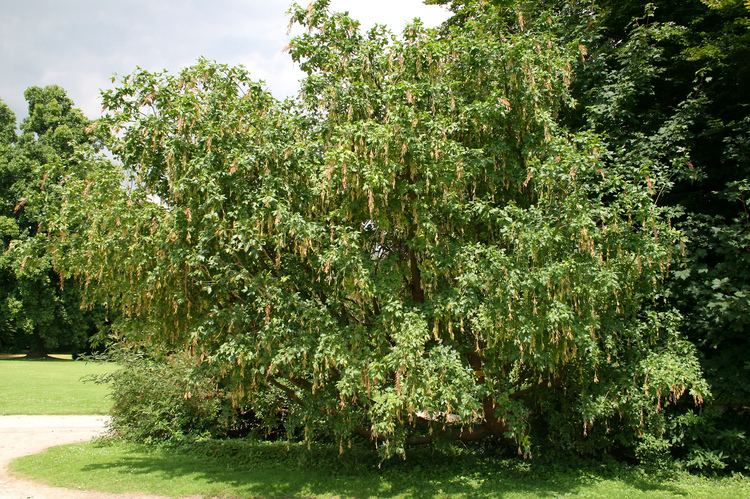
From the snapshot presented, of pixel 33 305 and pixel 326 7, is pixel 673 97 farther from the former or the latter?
pixel 33 305

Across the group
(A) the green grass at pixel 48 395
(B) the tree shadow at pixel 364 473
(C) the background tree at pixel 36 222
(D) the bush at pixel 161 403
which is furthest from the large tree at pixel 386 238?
(C) the background tree at pixel 36 222

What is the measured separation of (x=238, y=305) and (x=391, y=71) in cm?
417

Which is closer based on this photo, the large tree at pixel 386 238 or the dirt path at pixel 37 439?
the large tree at pixel 386 238

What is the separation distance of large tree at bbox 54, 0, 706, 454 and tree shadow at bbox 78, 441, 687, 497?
1030 millimetres

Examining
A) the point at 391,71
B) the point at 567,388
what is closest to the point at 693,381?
the point at 567,388

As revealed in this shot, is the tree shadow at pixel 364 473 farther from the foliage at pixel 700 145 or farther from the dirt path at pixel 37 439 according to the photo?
the foliage at pixel 700 145

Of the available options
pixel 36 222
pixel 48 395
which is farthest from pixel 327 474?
pixel 36 222

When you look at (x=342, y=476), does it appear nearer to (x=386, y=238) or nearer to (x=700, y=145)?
(x=386, y=238)

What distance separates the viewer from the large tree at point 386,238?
700cm

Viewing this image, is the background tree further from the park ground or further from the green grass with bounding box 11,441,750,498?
the green grass with bounding box 11,441,750,498

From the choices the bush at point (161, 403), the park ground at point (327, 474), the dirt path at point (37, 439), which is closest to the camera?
the dirt path at point (37, 439)

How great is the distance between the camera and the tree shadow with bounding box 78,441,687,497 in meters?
8.28

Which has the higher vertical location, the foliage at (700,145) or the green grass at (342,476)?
the foliage at (700,145)

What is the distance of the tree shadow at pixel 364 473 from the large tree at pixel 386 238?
1030mm
